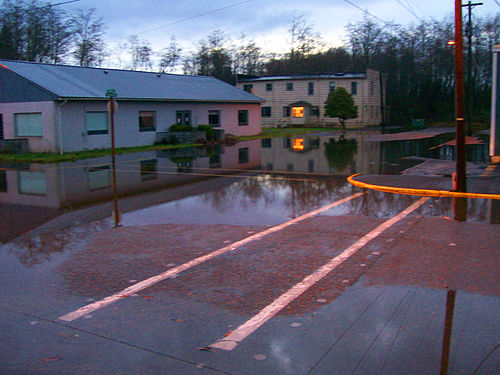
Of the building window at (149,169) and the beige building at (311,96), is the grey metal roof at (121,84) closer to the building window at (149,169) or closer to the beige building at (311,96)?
the building window at (149,169)

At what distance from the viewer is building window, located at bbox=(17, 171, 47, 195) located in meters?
16.0

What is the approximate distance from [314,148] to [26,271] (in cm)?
2524

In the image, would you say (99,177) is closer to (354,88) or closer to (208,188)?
(208,188)

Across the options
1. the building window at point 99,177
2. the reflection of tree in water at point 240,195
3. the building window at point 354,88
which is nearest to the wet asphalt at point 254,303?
the reflection of tree in water at point 240,195

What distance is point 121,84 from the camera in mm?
34938

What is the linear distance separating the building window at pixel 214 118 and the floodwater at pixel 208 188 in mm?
12987

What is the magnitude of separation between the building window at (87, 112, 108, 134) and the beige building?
30.3 m

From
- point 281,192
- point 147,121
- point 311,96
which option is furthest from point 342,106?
point 281,192

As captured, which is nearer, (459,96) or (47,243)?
A: (47,243)

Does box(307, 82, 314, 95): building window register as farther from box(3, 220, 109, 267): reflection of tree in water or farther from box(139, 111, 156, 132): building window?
box(3, 220, 109, 267): reflection of tree in water

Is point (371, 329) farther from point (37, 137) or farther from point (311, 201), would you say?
point (37, 137)

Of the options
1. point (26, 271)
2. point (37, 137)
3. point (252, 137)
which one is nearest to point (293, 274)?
point (26, 271)

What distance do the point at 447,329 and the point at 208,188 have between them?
448 inches

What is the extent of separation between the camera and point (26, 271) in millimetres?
7645
